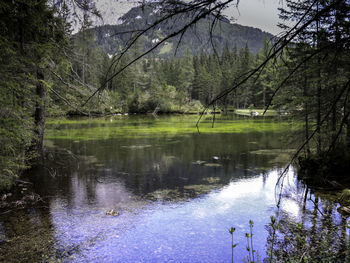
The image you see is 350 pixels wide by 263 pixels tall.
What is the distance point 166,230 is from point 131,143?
→ 45.7ft

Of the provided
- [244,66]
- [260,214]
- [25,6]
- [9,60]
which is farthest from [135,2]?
[244,66]

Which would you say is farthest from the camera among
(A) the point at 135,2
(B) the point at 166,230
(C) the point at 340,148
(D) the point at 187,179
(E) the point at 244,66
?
(E) the point at 244,66

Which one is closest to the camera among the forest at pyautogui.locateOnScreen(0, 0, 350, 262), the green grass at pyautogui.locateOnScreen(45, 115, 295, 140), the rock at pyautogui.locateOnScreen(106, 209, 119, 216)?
the forest at pyautogui.locateOnScreen(0, 0, 350, 262)

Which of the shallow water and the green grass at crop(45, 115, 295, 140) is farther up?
the green grass at crop(45, 115, 295, 140)

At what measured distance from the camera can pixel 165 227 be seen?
23.8 feet

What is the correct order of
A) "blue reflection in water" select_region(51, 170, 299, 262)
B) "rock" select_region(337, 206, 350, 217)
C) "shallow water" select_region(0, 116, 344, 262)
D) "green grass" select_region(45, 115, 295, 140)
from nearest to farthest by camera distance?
"blue reflection in water" select_region(51, 170, 299, 262) → "shallow water" select_region(0, 116, 344, 262) → "rock" select_region(337, 206, 350, 217) → "green grass" select_region(45, 115, 295, 140)

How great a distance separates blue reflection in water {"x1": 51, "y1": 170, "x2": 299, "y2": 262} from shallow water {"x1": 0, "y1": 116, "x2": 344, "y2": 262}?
0.07 ft

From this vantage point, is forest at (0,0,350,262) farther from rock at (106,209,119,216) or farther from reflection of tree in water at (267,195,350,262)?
rock at (106,209,119,216)

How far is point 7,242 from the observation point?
20.7 ft

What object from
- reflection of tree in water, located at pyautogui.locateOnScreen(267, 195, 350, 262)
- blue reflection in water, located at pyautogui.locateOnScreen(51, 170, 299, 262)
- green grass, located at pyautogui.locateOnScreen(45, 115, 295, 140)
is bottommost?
blue reflection in water, located at pyautogui.locateOnScreen(51, 170, 299, 262)

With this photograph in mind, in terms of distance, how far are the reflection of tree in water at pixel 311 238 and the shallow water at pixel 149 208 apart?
328mm

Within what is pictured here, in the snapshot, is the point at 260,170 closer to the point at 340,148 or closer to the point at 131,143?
the point at 340,148

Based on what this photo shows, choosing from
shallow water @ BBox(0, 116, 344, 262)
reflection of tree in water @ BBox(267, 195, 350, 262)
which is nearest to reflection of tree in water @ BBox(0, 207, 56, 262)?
shallow water @ BBox(0, 116, 344, 262)

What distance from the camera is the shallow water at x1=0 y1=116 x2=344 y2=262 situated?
612 cm
